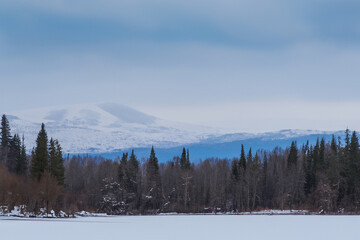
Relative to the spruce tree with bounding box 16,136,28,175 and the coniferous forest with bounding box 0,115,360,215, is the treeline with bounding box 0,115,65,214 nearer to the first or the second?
the coniferous forest with bounding box 0,115,360,215

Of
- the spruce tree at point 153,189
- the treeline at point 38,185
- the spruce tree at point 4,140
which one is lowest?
the spruce tree at point 153,189

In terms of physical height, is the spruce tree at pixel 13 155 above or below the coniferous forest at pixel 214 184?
above

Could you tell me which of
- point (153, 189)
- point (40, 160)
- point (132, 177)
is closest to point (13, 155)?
point (40, 160)

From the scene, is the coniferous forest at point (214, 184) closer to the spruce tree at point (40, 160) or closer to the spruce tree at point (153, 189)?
the spruce tree at point (153, 189)

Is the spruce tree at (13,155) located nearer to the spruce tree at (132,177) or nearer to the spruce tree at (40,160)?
the spruce tree at (40,160)

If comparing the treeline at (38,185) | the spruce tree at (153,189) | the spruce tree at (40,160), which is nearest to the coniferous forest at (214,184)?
the spruce tree at (153,189)

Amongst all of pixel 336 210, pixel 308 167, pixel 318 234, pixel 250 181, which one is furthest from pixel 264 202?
pixel 318 234

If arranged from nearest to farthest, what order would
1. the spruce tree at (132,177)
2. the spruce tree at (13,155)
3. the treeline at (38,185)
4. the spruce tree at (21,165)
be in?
the treeline at (38,185) → the spruce tree at (21,165) → the spruce tree at (13,155) → the spruce tree at (132,177)

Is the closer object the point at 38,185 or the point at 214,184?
the point at 38,185

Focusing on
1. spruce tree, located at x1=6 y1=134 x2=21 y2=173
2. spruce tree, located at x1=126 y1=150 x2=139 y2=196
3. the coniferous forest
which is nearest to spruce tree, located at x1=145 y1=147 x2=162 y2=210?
the coniferous forest

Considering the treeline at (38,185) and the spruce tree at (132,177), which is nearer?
the treeline at (38,185)

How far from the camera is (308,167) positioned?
124250 mm

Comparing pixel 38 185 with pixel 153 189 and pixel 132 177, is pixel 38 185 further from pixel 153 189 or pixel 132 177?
pixel 153 189

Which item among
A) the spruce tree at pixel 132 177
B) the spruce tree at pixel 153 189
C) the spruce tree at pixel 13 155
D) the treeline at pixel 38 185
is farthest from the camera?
the spruce tree at pixel 132 177
